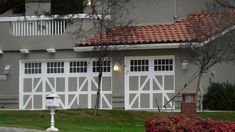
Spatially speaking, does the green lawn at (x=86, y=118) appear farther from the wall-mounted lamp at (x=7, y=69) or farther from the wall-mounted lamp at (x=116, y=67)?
the wall-mounted lamp at (x=7, y=69)

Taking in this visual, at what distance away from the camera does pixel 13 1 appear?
2136 centimetres

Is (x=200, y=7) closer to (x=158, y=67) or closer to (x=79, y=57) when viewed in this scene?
(x=158, y=67)

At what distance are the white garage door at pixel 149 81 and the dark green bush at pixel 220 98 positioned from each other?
171 cm

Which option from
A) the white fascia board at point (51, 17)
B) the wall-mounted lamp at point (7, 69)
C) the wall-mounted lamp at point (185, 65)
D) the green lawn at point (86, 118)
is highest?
the white fascia board at point (51, 17)

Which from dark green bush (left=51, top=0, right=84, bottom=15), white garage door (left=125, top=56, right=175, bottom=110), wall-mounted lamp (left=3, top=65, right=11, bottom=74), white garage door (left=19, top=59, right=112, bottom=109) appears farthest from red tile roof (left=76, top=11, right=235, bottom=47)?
wall-mounted lamp (left=3, top=65, right=11, bottom=74)

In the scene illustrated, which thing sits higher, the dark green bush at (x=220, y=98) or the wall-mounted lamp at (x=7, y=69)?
the wall-mounted lamp at (x=7, y=69)

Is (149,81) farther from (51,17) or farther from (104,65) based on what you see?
(51,17)

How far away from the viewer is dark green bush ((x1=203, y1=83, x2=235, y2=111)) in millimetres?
27062

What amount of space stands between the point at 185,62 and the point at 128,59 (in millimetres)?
2747

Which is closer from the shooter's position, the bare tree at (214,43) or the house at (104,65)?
the bare tree at (214,43)

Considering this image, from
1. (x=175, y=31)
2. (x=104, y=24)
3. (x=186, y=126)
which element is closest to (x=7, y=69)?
(x=104, y=24)

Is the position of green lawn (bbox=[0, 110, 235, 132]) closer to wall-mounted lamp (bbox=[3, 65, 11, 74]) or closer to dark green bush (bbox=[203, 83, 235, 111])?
dark green bush (bbox=[203, 83, 235, 111])

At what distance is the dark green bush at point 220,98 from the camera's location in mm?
27062

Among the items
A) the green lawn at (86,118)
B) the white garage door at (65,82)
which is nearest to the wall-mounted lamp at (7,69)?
the white garage door at (65,82)
